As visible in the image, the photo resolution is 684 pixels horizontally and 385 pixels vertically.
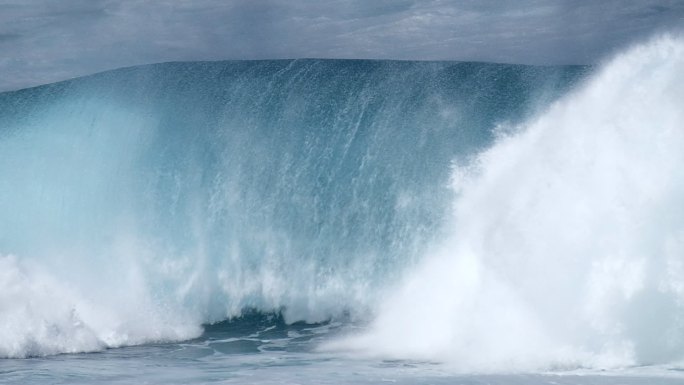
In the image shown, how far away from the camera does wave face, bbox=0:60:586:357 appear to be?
45.5 ft

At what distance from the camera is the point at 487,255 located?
10578 millimetres

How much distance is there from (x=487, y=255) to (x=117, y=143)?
985 cm

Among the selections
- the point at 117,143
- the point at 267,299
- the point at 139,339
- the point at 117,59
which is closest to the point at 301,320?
the point at 267,299

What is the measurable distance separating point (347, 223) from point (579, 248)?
5.78 m

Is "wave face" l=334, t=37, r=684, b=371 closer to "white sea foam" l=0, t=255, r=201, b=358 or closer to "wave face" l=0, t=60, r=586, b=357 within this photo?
"wave face" l=0, t=60, r=586, b=357

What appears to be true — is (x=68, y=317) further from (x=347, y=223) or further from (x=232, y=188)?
(x=347, y=223)

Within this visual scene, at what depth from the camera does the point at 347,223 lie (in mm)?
14766

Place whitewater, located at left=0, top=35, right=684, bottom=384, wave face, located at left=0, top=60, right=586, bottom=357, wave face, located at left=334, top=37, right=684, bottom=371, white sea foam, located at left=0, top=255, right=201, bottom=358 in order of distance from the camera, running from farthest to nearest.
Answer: wave face, located at left=0, top=60, right=586, bottom=357 < white sea foam, located at left=0, top=255, right=201, bottom=358 < whitewater, located at left=0, top=35, right=684, bottom=384 < wave face, located at left=334, top=37, right=684, bottom=371

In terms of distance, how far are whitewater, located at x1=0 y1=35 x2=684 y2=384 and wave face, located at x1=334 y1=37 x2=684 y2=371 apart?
0.10 ft

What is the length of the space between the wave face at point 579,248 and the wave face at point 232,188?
8.94ft

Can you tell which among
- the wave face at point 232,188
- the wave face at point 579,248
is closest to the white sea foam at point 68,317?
the wave face at point 232,188

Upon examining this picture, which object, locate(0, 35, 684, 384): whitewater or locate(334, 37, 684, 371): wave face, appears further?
locate(0, 35, 684, 384): whitewater

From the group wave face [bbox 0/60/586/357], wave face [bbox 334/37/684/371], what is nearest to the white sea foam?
wave face [bbox 0/60/586/357]

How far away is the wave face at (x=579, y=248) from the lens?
903 cm
